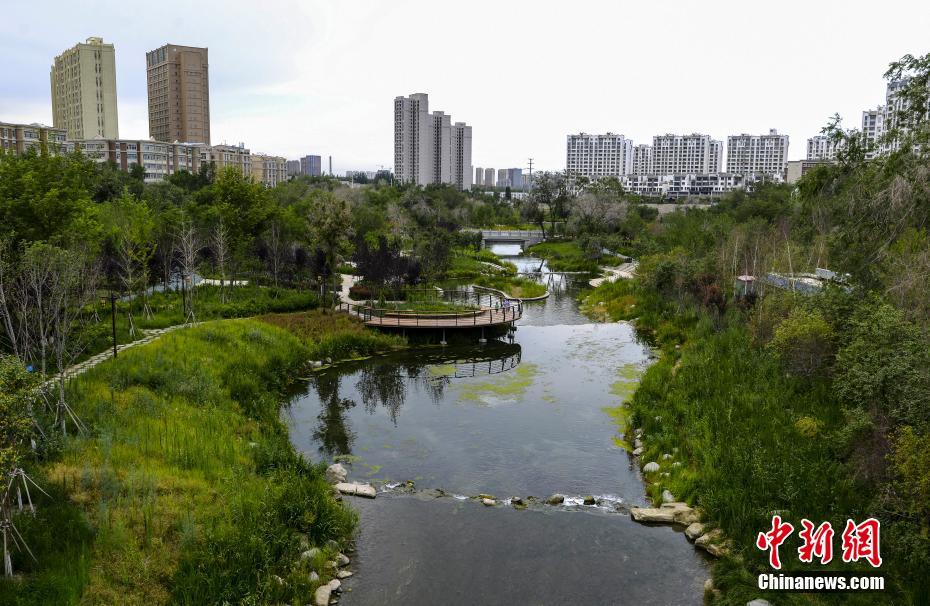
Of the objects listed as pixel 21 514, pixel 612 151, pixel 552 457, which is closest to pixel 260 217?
pixel 552 457

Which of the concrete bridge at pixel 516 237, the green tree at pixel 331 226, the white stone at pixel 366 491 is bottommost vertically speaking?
the white stone at pixel 366 491

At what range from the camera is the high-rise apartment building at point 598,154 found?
600ft

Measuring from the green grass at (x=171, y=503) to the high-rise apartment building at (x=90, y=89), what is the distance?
106m

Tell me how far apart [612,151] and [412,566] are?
601 ft

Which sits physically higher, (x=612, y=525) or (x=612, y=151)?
(x=612, y=151)

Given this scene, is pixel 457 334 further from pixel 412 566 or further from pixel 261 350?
pixel 412 566

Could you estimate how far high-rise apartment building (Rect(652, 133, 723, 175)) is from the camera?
171m

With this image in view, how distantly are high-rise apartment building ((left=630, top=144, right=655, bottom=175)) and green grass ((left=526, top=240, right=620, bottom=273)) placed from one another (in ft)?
411

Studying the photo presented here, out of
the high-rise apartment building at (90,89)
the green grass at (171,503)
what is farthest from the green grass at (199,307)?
the high-rise apartment building at (90,89)

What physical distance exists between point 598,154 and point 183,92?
10907 centimetres

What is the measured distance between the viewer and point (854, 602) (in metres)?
9.00

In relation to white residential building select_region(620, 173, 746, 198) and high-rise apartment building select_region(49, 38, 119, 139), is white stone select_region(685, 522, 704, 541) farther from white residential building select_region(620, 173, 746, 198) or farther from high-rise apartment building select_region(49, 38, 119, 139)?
white residential building select_region(620, 173, 746, 198)

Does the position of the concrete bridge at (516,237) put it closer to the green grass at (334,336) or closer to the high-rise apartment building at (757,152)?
the green grass at (334,336)

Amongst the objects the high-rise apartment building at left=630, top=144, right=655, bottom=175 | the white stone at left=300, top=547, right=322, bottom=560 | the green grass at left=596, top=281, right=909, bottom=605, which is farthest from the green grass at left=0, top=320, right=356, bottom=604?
the high-rise apartment building at left=630, top=144, right=655, bottom=175
